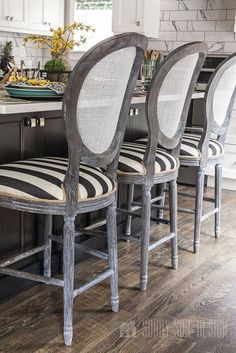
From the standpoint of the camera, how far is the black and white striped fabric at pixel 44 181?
5.79 feet

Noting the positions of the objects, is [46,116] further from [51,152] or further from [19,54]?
[19,54]

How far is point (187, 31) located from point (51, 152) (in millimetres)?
3167

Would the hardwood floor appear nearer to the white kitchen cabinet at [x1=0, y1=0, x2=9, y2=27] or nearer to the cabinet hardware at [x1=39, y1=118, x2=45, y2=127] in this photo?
the cabinet hardware at [x1=39, y1=118, x2=45, y2=127]

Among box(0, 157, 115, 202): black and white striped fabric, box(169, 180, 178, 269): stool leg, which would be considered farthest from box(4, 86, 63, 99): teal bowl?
box(169, 180, 178, 269): stool leg

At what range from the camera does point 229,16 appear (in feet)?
15.5

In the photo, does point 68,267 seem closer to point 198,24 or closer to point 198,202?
point 198,202

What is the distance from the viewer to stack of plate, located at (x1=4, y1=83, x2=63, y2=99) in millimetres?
2027

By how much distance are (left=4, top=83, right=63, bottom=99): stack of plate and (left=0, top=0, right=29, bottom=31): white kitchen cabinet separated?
3412 millimetres

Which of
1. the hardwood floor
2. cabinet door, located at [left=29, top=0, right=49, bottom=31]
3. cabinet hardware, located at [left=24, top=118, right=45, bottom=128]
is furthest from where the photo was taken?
cabinet door, located at [left=29, top=0, right=49, bottom=31]

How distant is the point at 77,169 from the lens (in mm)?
1771

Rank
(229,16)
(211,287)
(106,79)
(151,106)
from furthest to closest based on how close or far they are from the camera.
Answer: (229,16), (211,287), (151,106), (106,79)

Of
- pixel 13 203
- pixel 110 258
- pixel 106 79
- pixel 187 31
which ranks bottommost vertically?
pixel 110 258

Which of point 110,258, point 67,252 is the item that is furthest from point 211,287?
point 67,252

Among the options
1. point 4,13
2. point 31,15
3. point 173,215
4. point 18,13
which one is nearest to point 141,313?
point 173,215
